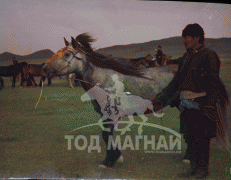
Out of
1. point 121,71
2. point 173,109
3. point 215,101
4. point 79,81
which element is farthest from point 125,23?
point 215,101

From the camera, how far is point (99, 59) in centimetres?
238

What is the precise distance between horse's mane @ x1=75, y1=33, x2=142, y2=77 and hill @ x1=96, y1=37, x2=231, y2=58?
0.11 meters

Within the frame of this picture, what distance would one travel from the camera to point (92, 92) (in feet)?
7.75

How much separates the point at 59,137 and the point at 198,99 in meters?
1.85

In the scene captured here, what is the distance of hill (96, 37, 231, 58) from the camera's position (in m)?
2.48

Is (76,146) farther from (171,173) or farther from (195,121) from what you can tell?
(195,121)

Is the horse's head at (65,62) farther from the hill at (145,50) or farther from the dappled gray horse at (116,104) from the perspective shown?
the dappled gray horse at (116,104)

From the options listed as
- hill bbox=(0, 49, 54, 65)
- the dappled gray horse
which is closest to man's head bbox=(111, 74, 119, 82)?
the dappled gray horse

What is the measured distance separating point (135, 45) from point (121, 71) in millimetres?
457

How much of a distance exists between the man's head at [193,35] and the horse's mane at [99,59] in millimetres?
724

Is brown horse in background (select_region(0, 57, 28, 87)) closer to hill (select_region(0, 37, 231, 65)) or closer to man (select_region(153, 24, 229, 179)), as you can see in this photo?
hill (select_region(0, 37, 231, 65))

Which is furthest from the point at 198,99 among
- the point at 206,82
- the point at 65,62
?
the point at 65,62

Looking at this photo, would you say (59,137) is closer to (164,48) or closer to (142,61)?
(142,61)

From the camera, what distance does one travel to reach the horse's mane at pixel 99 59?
234 cm
